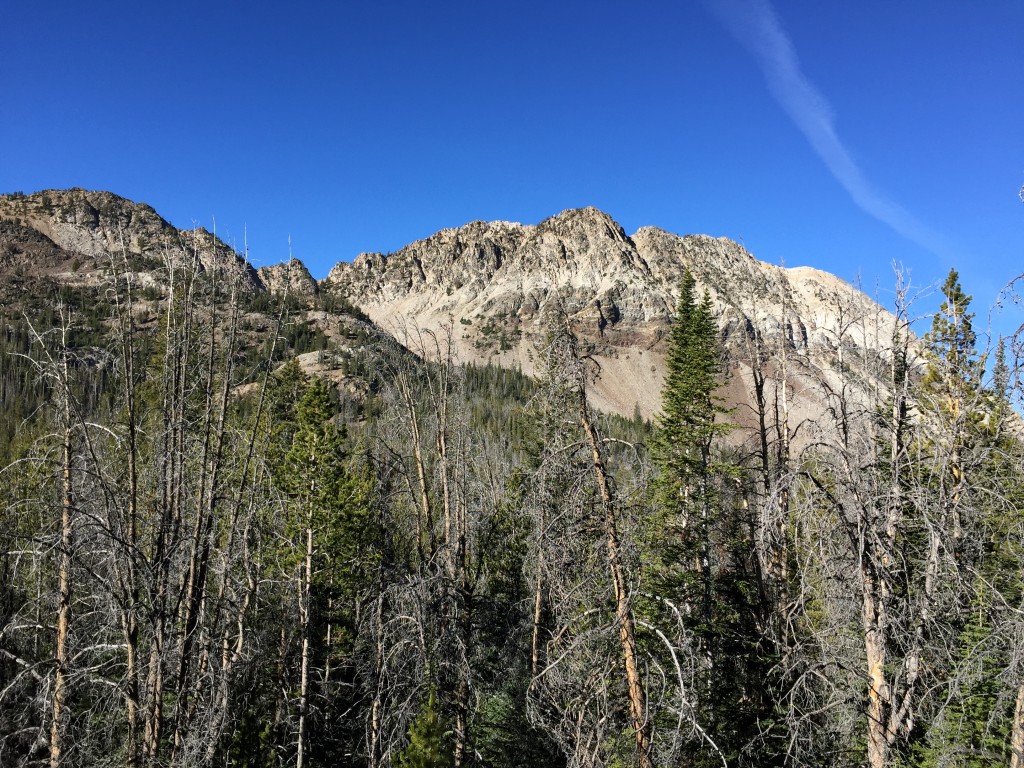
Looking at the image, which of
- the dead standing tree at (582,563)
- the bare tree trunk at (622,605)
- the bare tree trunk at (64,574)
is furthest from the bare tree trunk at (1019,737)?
the bare tree trunk at (64,574)

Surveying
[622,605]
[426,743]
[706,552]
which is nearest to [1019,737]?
[622,605]

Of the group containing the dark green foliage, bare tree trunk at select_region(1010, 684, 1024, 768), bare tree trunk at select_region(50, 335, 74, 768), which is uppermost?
bare tree trunk at select_region(50, 335, 74, 768)

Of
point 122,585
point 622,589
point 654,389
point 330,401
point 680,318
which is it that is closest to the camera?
point 122,585

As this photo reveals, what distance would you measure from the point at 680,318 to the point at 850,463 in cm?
1913

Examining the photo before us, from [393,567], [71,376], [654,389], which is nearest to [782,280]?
[393,567]

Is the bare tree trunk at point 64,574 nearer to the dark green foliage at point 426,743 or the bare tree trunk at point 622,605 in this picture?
the bare tree trunk at point 622,605

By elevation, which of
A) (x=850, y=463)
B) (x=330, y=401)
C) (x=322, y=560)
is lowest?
(x=322, y=560)

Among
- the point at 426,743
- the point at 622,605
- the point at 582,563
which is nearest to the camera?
the point at 622,605

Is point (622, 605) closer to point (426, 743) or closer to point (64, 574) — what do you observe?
point (426, 743)

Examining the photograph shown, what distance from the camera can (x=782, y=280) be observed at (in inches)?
445

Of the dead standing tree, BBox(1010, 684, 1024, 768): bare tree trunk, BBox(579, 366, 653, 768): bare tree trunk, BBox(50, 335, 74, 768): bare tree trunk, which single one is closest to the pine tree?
BBox(1010, 684, 1024, 768): bare tree trunk

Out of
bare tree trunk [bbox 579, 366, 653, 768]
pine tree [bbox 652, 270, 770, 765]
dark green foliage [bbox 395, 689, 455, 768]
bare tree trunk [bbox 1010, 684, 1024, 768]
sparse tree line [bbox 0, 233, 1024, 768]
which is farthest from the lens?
pine tree [bbox 652, 270, 770, 765]

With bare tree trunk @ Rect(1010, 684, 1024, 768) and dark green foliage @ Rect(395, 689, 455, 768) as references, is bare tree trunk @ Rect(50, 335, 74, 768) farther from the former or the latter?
bare tree trunk @ Rect(1010, 684, 1024, 768)

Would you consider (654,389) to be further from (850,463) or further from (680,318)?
(850,463)
